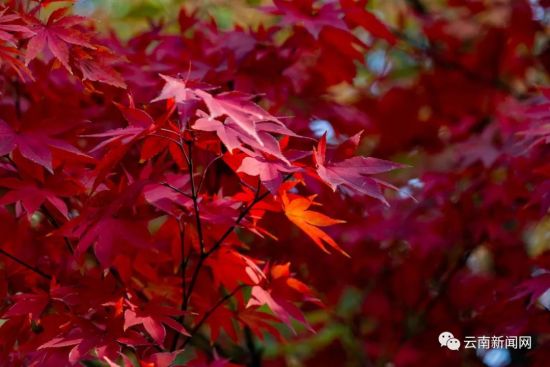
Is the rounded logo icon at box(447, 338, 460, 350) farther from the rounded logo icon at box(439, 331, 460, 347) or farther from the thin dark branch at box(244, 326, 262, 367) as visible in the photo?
the thin dark branch at box(244, 326, 262, 367)

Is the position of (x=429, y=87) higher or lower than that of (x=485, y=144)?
lower

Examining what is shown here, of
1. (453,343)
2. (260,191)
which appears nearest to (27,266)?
(260,191)

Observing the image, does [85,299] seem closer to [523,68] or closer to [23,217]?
[23,217]

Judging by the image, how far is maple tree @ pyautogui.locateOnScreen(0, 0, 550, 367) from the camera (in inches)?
41.3

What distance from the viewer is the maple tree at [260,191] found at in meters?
1.05

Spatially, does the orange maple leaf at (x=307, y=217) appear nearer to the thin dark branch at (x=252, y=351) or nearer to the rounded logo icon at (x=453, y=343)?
the thin dark branch at (x=252, y=351)

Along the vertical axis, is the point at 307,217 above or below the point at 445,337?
above

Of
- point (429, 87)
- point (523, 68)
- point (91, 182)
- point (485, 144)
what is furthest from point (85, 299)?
point (523, 68)

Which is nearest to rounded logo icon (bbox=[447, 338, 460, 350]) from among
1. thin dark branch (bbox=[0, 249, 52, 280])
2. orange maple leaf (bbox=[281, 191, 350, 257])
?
orange maple leaf (bbox=[281, 191, 350, 257])

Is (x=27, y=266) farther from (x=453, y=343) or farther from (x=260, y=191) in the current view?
(x=453, y=343)

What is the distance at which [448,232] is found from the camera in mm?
1956

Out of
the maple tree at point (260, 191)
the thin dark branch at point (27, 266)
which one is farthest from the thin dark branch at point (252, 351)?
the thin dark branch at point (27, 266)

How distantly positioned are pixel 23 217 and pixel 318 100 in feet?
2.19

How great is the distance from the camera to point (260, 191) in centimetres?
116
